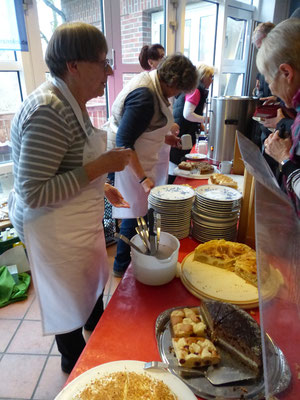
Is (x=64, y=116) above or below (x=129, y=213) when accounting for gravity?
above

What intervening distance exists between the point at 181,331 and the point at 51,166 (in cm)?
62

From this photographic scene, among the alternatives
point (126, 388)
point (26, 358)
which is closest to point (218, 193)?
point (126, 388)

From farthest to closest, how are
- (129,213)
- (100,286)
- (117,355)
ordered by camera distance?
(129,213) → (100,286) → (117,355)

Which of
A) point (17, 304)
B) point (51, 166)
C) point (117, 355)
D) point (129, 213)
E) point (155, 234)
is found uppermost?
point (51, 166)

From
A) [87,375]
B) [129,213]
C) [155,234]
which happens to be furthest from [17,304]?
[87,375]

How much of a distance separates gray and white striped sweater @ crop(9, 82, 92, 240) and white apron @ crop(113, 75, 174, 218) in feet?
2.78

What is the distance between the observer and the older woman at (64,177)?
0.90 metres

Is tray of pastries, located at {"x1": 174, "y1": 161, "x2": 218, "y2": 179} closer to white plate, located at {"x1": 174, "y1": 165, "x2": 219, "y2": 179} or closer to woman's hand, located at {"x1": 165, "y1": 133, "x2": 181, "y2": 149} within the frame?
white plate, located at {"x1": 174, "y1": 165, "x2": 219, "y2": 179}

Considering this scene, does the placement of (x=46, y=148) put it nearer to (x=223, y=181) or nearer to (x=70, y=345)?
(x=70, y=345)

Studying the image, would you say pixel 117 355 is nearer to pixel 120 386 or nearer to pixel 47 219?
pixel 120 386

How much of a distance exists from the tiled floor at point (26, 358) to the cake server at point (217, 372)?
1.11 m

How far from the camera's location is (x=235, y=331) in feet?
2.29

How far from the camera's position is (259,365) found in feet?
2.03

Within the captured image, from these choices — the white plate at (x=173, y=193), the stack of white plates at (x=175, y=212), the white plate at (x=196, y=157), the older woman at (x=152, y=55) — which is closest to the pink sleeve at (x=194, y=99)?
the older woman at (x=152, y=55)
